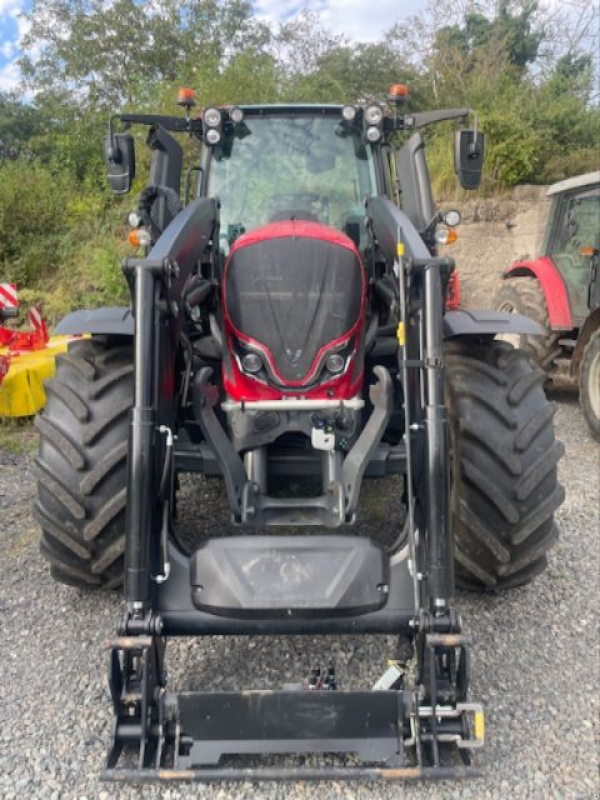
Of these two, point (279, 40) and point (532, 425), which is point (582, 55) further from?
point (532, 425)

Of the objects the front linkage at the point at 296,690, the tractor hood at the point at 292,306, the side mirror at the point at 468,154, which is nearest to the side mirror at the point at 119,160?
Answer: the tractor hood at the point at 292,306

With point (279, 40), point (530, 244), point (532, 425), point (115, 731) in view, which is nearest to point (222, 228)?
point (532, 425)

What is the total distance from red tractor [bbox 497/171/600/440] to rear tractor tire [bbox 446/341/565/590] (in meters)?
3.37

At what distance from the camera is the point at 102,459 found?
2.67m

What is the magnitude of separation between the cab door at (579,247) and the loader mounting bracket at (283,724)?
16.6 ft

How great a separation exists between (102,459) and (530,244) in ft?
36.5

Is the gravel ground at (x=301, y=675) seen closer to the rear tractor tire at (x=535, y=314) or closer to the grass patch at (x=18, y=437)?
the grass patch at (x=18, y=437)

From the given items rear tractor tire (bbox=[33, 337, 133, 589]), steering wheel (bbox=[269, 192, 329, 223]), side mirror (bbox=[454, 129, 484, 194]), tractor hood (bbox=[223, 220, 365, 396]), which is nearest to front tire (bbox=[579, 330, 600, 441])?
side mirror (bbox=[454, 129, 484, 194])

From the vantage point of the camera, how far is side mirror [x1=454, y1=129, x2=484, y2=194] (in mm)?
3080

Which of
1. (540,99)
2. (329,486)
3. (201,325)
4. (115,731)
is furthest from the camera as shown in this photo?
(540,99)

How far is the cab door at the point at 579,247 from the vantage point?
631 cm

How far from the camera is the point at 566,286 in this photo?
669 cm

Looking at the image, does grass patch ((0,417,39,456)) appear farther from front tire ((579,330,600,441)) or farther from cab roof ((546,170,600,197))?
cab roof ((546,170,600,197))

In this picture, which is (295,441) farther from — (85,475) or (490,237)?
(490,237)
